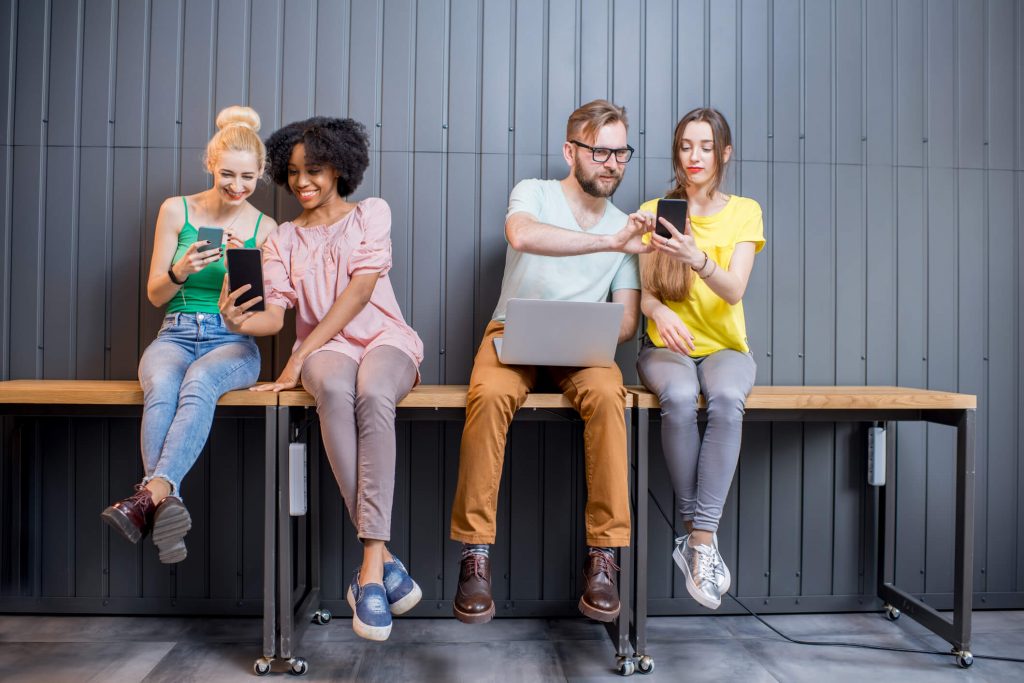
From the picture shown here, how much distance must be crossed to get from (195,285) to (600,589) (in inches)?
59.1

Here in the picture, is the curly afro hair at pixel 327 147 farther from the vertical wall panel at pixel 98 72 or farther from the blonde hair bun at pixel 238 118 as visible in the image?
the vertical wall panel at pixel 98 72

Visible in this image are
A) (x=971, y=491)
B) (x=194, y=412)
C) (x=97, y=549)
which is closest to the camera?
(x=194, y=412)

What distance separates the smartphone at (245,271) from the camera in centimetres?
193

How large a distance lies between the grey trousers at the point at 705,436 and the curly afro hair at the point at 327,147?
1.13 m

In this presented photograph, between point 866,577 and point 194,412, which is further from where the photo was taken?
point 866,577

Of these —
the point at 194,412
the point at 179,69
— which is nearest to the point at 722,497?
the point at 194,412

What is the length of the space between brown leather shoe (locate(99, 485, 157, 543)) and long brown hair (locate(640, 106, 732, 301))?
1.51 metres

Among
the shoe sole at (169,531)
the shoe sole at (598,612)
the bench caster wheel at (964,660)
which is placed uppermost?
the shoe sole at (169,531)

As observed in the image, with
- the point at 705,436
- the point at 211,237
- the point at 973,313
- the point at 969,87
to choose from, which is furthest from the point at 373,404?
the point at 969,87

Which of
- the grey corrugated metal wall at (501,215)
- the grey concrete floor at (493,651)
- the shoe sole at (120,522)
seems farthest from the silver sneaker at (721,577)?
the shoe sole at (120,522)

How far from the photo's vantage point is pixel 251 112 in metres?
2.33

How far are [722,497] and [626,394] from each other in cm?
39

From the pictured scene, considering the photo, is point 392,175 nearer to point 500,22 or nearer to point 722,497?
point 500,22

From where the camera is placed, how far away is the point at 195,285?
2.23 meters
